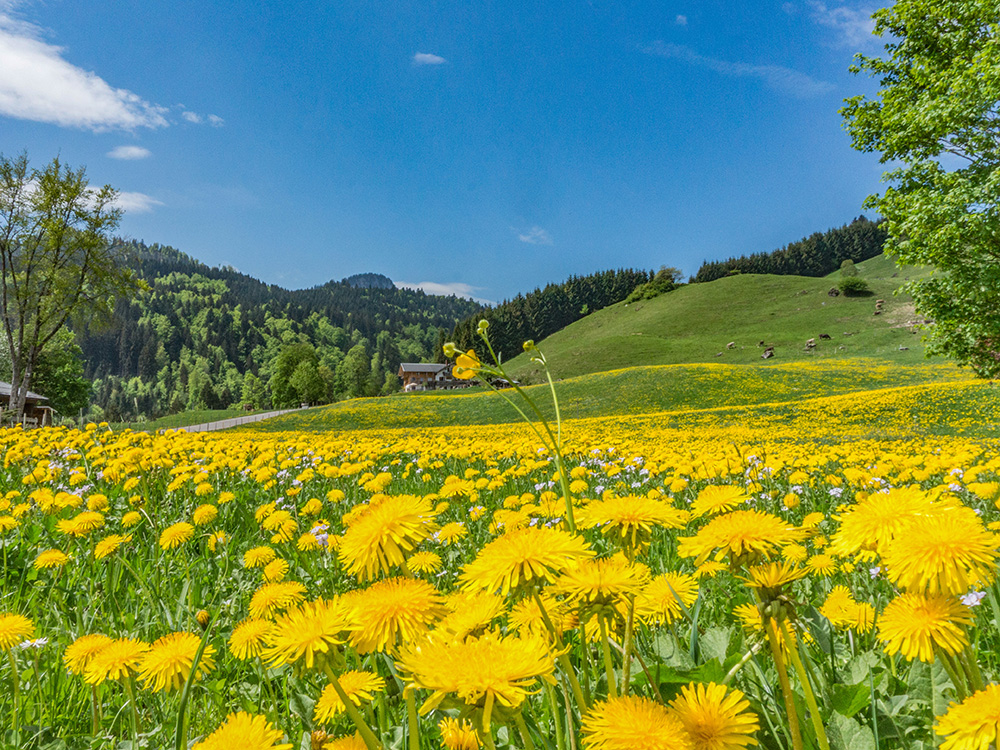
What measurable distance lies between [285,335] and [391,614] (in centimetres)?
15978

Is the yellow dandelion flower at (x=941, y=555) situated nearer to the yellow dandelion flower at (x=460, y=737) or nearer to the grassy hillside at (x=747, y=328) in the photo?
the yellow dandelion flower at (x=460, y=737)

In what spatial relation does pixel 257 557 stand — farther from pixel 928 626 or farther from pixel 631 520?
pixel 928 626

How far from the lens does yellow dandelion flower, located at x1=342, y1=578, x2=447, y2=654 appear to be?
77cm

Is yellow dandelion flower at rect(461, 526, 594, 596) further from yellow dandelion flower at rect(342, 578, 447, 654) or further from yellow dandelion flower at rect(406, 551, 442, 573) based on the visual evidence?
yellow dandelion flower at rect(406, 551, 442, 573)

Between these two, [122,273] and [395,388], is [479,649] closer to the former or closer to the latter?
[122,273]

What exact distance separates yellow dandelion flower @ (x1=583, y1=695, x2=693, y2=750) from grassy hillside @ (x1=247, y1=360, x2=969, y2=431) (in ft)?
95.6

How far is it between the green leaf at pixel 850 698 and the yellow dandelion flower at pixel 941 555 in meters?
0.51

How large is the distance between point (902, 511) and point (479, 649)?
79 centimetres

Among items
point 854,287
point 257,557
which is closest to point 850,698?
point 257,557

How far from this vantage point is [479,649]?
25.8 inches

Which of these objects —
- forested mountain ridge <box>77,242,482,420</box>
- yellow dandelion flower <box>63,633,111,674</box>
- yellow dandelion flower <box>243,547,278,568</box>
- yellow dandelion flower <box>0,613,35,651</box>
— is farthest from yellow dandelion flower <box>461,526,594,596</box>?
forested mountain ridge <box>77,242,482,420</box>

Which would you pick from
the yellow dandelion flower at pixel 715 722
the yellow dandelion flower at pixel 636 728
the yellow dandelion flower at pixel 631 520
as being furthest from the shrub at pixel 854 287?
the yellow dandelion flower at pixel 636 728

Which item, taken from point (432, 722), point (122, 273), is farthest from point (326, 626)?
point (122, 273)

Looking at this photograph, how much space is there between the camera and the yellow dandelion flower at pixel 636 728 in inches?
23.0
